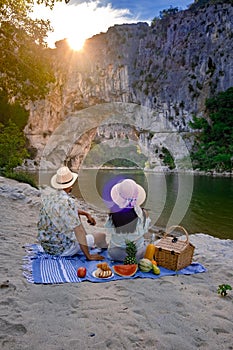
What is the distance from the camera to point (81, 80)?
50.8m

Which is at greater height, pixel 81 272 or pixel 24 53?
pixel 24 53

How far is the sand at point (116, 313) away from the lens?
1.83 meters

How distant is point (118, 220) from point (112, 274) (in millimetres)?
597

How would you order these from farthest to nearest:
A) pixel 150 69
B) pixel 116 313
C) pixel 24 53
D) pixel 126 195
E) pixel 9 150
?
1. pixel 150 69
2. pixel 9 150
3. pixel 24 53
4. pixel 126 195
5. pixel 116 313

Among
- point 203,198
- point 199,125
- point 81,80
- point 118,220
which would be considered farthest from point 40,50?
point 81,80

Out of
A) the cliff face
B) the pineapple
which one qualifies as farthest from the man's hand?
the cliff face

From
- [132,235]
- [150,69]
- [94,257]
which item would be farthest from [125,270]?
[150,69]

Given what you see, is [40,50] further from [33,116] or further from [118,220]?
[33,116]

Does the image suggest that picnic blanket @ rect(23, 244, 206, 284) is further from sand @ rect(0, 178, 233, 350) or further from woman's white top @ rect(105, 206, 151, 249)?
woman's white top @ rect(105, 206, 151, 249)

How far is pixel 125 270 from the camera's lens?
304 centimetres

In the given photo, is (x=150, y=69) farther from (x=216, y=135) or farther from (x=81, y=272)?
(x=81, y=272)

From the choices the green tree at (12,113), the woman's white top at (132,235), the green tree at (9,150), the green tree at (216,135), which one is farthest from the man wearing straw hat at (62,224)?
the green tree at (216,135)

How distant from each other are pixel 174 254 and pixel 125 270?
1.96ft

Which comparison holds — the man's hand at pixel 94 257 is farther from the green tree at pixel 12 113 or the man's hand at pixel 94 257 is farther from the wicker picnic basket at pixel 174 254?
the green tree at pixel 12 113
